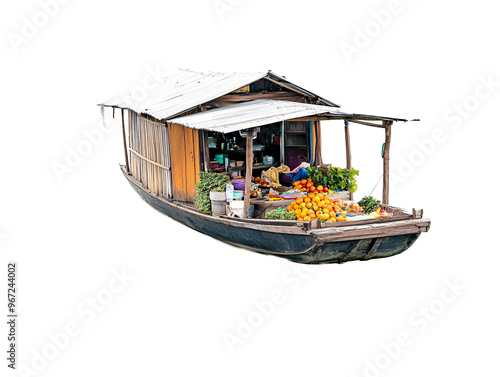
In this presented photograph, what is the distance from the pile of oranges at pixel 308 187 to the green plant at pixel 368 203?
657 mm

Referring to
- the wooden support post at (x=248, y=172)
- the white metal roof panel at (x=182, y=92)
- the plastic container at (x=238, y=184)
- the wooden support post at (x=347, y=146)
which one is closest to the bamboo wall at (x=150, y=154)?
the white metal roof panel at (x=182, y=92)

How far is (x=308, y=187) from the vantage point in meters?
13.0

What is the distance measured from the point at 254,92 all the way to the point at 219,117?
1865mm

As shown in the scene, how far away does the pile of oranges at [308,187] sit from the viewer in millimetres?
12836

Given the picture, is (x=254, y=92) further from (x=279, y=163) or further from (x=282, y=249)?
(x=282, y=249)

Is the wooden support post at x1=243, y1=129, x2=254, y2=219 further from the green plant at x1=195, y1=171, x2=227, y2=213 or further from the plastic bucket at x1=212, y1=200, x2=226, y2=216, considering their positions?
the green plant at x1=195, y1=171, x2=227, y2=213

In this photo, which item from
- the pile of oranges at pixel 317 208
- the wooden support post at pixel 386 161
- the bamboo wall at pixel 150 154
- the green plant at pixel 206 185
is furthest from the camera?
the bamboo wall at pixel 150 154

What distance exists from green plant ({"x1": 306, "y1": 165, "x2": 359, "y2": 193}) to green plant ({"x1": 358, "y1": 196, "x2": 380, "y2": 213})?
58 cm

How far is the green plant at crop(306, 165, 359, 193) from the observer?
13.1 meters

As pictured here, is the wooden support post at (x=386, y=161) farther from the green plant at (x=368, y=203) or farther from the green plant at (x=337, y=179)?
the green plant at (x=337, y=179)

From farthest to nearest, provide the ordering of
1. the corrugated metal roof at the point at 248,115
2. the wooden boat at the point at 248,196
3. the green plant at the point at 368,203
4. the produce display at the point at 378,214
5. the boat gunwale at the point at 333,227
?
the green plant at the point at 368,203 → the produce display at the point at 378,214 → the corrugated metal roof at the point at 248,115 → the wooden boat at the point at 248,196 → the boat gunwale at the point at 333,227

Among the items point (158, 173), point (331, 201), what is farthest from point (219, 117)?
point (158, 173)

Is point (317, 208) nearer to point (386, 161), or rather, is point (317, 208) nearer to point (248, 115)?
point (386, 161)

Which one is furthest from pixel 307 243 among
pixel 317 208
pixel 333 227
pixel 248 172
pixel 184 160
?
pixel 184 160
